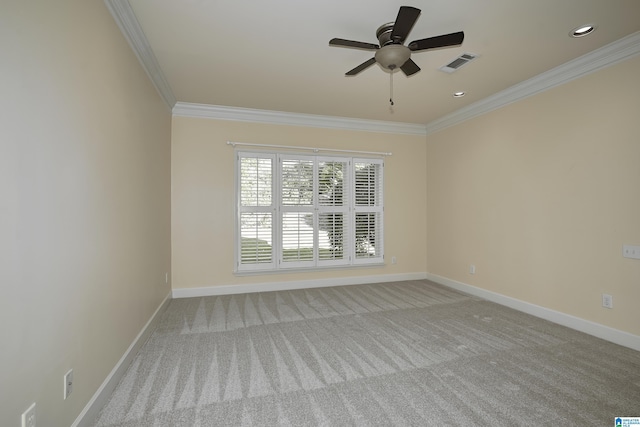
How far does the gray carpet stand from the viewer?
5.77 feet

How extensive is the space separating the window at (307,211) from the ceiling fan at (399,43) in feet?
7.92

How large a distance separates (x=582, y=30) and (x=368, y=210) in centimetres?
321

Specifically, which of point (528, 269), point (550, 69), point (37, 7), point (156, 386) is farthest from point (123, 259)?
point (550, 69)

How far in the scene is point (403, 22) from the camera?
6.44 feet

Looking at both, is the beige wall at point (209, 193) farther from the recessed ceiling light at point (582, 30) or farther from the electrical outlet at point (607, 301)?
the electrical outlet at point (607, 301)

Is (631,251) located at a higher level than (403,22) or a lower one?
lower

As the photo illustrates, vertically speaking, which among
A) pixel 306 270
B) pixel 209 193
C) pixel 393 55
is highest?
pixel 393 55

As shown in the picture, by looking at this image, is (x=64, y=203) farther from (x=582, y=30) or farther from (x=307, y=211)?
(x=582, y=30)

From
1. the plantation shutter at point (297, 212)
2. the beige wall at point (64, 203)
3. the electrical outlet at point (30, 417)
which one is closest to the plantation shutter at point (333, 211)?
the plantation shutter at point (297, 212)

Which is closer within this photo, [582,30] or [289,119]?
[582,30]

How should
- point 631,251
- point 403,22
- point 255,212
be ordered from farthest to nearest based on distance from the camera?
point 255,212
point 631,251
point 403,22

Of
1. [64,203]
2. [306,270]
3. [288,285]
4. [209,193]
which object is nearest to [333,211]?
[306,270]

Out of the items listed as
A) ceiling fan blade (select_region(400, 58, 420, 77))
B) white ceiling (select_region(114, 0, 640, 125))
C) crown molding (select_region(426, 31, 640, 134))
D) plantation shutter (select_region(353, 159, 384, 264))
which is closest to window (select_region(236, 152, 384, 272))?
plantation shutter (select_region(353, 159, 384, 264))

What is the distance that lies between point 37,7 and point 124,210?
141 centimetres
